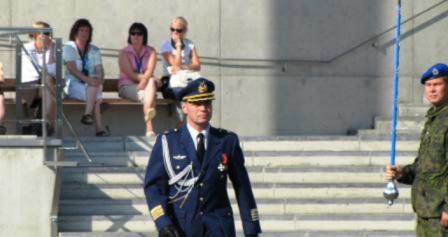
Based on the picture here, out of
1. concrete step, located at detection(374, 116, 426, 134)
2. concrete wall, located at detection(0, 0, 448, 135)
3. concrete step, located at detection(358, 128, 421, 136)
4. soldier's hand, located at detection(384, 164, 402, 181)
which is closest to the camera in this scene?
soldier's hand, located at detection(384, 164, 402, 181)

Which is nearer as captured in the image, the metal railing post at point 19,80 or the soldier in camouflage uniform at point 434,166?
the soldier in camouflage uniform at point 434,166

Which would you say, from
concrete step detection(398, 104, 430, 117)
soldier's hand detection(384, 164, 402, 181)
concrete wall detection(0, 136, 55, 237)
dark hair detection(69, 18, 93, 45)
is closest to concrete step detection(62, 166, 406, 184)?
concrete wall detection(0, 136, 55, 237)

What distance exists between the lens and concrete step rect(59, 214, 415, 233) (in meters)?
13.5

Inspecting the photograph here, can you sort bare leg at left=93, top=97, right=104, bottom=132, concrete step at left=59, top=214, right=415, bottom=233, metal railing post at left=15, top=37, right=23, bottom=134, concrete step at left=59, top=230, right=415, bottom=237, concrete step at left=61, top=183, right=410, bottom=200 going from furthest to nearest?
bare leg at left=93, top=97, right=104, bottom=132 < metal railing post at left=15, top=37, right=23, bottom=134 < concrete step at left=61, top=183, right=410, bottom=200 < concrete step at left=59, top=214, right=415, bottom=233 < concrete step at left=59, top=230, right=415, bottom=237

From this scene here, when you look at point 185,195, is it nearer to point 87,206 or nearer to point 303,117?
point 87,206

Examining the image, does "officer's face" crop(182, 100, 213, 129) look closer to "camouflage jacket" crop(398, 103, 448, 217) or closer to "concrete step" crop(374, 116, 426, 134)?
"camouflage jacket" crop(398, 103, 448, 217)

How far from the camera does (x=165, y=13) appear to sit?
56.5 feet

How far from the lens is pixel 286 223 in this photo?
13562 mm

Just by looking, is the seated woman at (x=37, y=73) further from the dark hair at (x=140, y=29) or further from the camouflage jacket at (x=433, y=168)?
the camouflage jacket at (x=433, y=168)

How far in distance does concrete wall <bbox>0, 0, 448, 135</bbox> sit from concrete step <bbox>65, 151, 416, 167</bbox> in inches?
88.2

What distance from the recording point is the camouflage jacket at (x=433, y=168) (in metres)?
9.26

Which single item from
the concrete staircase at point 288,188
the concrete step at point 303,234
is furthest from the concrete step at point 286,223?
the concrete step at point 303,234

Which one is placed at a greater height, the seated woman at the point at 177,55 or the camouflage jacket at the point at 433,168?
the seated woman at the point at 177,55

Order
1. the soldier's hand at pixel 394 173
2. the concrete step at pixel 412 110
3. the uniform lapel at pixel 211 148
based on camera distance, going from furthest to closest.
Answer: the concrete step at pixel 412 110, the soldier's hand at pixel 394 173, the uniform lapel at pixel 211 148
